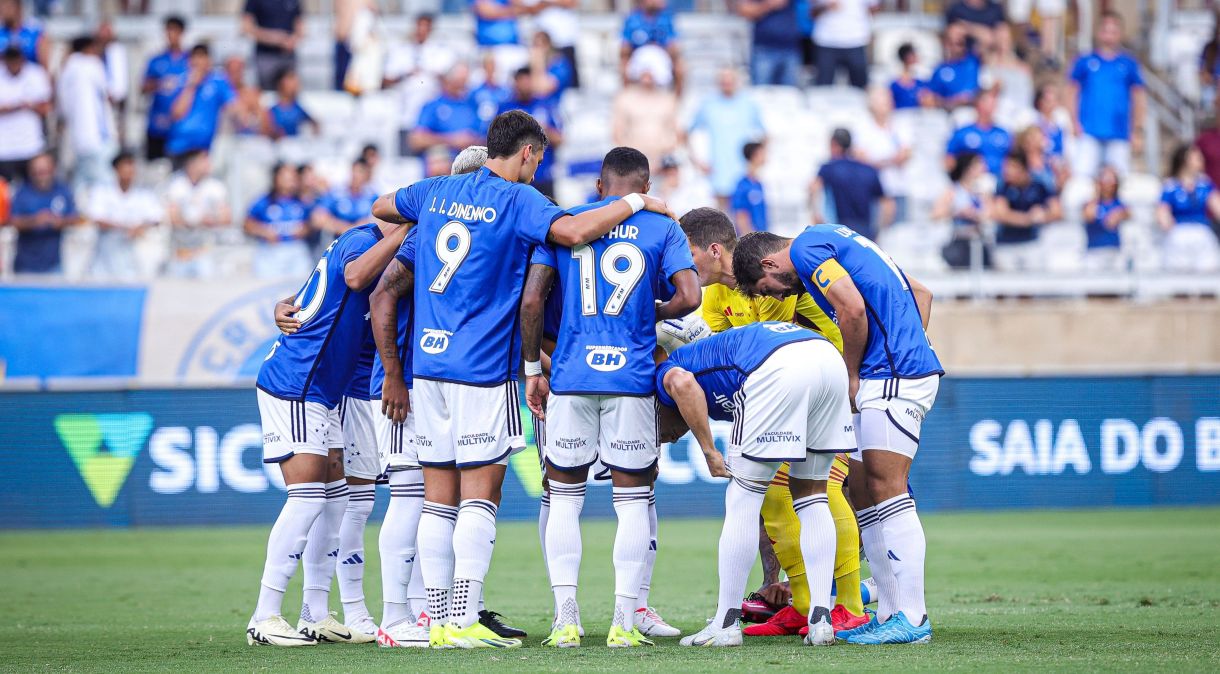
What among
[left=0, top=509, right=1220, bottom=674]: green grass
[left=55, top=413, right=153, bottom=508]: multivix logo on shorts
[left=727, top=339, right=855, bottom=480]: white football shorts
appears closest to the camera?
[left=0, top=509, right=1220, bottom=674]: green grass

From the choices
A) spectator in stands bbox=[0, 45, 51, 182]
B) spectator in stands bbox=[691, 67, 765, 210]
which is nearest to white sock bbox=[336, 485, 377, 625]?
spectator in stands bbox=[691, 67, 765, 210]

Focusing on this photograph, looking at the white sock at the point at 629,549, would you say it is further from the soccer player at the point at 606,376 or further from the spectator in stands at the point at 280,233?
the spectator in stands at the point at 280,233

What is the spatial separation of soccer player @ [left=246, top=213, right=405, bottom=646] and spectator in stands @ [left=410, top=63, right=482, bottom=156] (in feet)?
33.9

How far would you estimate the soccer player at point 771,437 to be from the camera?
7.63 m

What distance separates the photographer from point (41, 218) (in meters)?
17.4

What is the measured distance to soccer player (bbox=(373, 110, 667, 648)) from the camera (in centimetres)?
780

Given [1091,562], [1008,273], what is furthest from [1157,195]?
[1091,562]

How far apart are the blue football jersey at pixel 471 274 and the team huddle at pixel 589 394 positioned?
11mm

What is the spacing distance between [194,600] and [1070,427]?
10.5m

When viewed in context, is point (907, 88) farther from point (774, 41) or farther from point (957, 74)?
point (774, 41)

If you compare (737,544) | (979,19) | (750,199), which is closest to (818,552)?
(737,544)

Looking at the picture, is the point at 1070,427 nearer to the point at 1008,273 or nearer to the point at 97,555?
the point at 1008,273

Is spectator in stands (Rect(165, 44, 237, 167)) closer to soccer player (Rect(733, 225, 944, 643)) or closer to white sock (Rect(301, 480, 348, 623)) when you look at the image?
white sock (Rect(301, 480, 348, 623))

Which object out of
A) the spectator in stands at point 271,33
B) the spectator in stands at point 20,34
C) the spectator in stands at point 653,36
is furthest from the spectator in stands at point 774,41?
the spectator in stands at point 20,34
